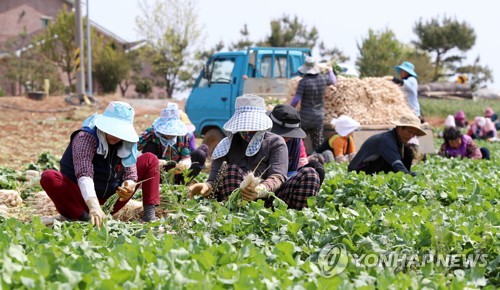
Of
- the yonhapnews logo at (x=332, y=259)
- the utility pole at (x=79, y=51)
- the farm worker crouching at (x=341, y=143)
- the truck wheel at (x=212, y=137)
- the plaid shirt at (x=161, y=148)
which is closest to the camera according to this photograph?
the yonhapnews logo at (x=332, y=259)

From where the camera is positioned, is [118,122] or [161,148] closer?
[118,122]

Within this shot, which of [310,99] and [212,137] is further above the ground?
[310,99]

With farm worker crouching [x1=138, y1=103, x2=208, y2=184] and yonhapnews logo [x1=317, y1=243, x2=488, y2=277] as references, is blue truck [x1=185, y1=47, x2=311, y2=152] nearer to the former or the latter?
farm worker crouching [x1=138, y1=103, x2=208, y2=184]

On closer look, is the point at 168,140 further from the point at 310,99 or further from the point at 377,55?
the point at 377,55

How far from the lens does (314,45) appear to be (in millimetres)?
52500

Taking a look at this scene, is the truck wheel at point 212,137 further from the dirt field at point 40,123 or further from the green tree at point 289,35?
the green tree at point 289,35

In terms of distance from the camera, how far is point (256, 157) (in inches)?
231

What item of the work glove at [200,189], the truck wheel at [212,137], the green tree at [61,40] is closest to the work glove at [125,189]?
the work glove at [200,189]

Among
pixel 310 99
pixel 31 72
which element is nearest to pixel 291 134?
pixel 310 99

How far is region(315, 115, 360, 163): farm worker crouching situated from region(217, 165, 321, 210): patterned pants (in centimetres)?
481

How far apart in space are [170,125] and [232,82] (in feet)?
21.2

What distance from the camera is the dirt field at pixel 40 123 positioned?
635 inches

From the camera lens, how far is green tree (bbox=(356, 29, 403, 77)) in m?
41.3

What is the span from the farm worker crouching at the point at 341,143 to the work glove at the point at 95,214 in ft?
20.2
